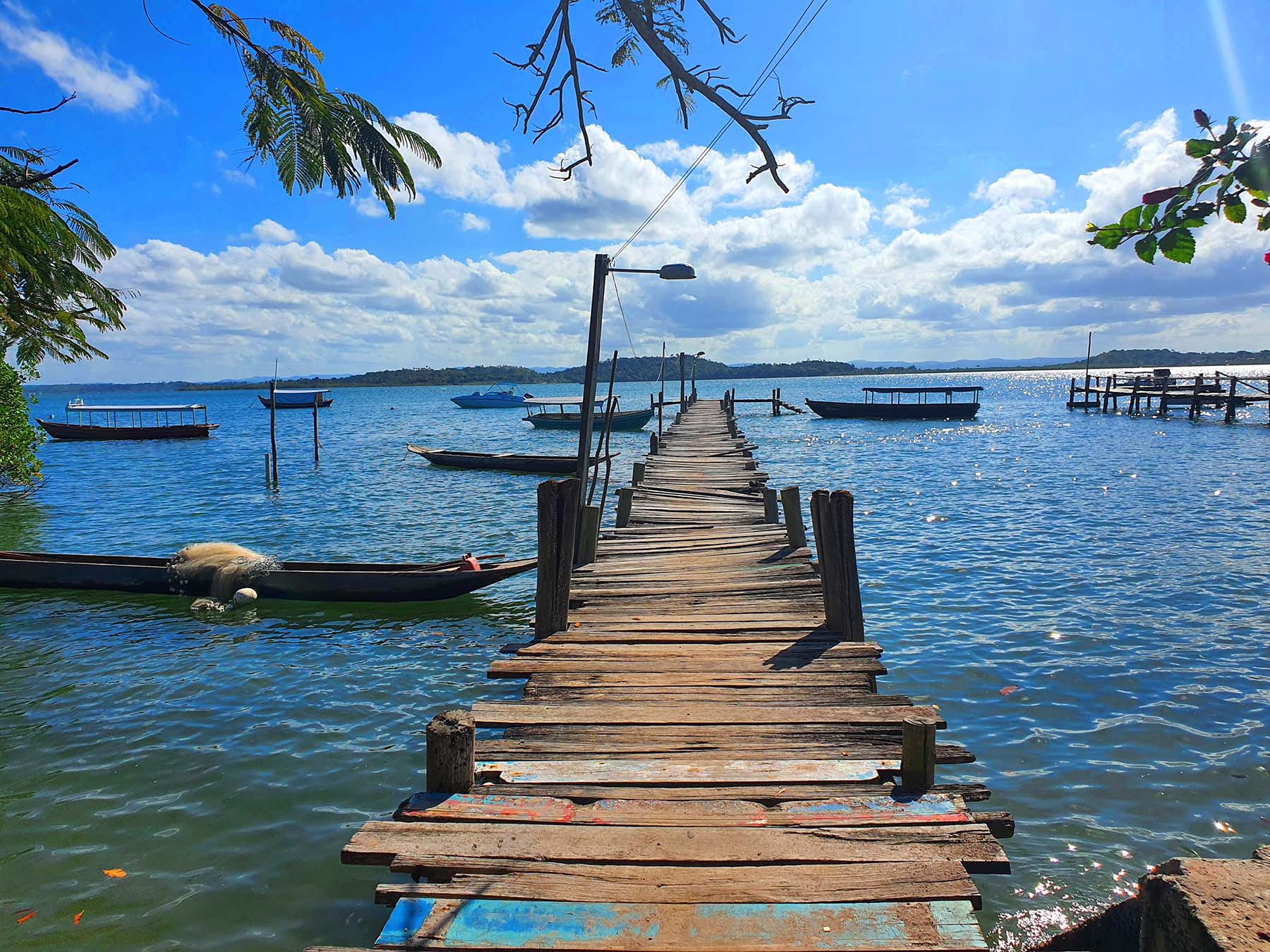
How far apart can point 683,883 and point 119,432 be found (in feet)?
199

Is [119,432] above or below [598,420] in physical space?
below

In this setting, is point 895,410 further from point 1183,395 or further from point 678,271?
point 678,271

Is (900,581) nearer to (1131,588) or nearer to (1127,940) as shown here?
(1131,588)

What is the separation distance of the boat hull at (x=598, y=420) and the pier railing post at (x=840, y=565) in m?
36.0

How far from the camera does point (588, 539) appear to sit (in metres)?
9.70

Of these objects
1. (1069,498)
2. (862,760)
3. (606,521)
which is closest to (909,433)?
(1069,498)

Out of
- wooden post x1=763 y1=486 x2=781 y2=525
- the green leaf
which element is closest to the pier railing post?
the green leaf

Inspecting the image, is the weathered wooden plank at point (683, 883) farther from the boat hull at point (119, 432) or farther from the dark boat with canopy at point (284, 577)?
the boat hull at point (119, 432)

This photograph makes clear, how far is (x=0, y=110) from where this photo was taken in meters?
4.05

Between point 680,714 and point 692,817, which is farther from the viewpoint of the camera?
point 680,714

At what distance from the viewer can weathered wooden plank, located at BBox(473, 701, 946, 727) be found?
16.4 feet

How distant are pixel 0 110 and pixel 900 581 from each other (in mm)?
12630

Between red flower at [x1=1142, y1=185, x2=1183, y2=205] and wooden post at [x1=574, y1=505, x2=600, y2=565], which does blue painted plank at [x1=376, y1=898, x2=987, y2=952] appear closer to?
red flower at [x1=1142, y1=185, x2=1183, y2=205]

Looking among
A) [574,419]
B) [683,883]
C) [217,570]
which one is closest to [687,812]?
[683,883]
